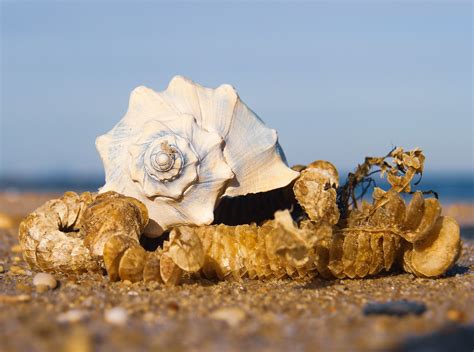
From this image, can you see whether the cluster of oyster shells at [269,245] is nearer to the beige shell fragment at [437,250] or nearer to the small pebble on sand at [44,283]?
the beige shell fragment at [437,250]

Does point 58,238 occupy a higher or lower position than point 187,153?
lower

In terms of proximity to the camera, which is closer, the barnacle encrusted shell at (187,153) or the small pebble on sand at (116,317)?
the small pebble on sand at (116,317)

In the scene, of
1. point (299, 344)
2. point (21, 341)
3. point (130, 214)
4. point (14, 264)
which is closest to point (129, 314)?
point (21, 341)

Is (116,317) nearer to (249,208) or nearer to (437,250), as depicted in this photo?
(437,250)

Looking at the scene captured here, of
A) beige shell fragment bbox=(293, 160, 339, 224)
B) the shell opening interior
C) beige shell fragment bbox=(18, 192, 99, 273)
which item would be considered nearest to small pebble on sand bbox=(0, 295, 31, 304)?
beige shell fragment bbox=(18, 192, 99, 273)

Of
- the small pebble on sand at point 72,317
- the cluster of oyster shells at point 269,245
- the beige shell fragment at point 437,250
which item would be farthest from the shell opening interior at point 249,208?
the small pebble on sand at point 72,317

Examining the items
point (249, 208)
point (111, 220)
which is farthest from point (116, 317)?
point (249, 208)

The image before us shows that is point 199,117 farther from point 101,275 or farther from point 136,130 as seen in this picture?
point 101,275
